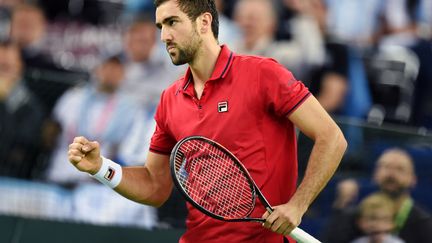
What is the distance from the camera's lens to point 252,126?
426 cm

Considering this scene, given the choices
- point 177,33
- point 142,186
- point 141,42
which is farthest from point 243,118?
point 141,42

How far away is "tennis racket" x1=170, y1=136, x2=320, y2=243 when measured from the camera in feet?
13.7

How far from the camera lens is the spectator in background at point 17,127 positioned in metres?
6.82

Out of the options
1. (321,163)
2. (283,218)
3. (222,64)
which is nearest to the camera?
(283,218)

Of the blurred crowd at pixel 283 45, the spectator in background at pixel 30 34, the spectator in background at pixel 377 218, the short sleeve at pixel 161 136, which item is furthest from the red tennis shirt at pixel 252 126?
the spectator in background at pixel 30 34

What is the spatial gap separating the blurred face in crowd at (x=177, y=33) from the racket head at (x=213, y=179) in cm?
40

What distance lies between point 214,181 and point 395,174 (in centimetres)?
245

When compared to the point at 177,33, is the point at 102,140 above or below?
below

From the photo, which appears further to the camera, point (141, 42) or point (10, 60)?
point (141, 42)

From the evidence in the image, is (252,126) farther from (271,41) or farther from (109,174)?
(271,41)

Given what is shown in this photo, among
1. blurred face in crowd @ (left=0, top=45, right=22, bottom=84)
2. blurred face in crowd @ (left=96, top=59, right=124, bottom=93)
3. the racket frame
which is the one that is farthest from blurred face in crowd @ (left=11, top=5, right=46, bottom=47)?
the racket frame

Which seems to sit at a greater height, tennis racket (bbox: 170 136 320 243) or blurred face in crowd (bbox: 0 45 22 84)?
tennis racket (bbox: 170 136 320 243)

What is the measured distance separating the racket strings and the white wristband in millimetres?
421

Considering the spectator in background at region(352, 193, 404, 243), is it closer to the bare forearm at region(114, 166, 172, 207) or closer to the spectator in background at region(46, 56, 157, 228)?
the spectator in background at region(46, 56, 157, 228)
